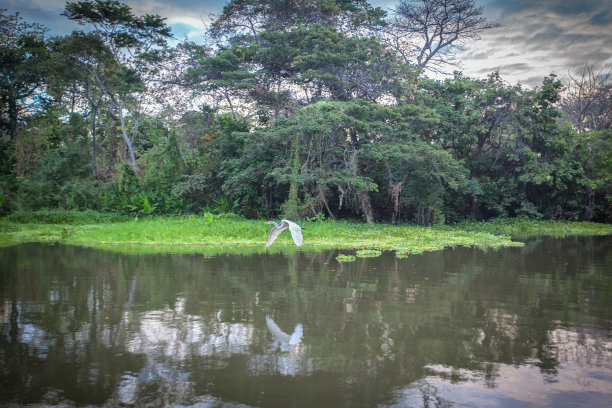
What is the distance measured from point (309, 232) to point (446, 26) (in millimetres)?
13692

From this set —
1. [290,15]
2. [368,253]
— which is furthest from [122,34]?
[368,253]

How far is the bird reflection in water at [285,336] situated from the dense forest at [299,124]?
10611 millimetres

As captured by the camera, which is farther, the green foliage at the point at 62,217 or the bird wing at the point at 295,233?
the green foliage at the point at 62,217

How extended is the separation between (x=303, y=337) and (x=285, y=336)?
20 centimetres

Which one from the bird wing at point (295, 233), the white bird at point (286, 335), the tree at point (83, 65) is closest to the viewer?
the white bird at point (286, 335)

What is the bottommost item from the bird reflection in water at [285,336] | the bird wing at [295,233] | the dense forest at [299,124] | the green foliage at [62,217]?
the bird reflection in water at [285,336]

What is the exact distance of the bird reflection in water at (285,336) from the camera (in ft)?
15.7

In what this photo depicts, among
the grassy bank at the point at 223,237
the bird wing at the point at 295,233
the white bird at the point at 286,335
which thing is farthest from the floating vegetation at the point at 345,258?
the white bird at the point at 286,335

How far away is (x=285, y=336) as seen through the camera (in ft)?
16.6

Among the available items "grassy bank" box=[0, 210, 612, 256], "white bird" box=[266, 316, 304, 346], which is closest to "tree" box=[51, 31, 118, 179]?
"grassy bank" box=[0, 210, 612, 256]

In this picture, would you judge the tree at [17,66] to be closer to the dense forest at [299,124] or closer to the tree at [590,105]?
the dense forest at [299,124]

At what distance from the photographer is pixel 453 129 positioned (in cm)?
2025

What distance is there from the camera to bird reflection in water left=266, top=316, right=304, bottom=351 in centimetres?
478

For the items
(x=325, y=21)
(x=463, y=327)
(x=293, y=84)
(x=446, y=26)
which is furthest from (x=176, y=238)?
(x=446, y=26)
